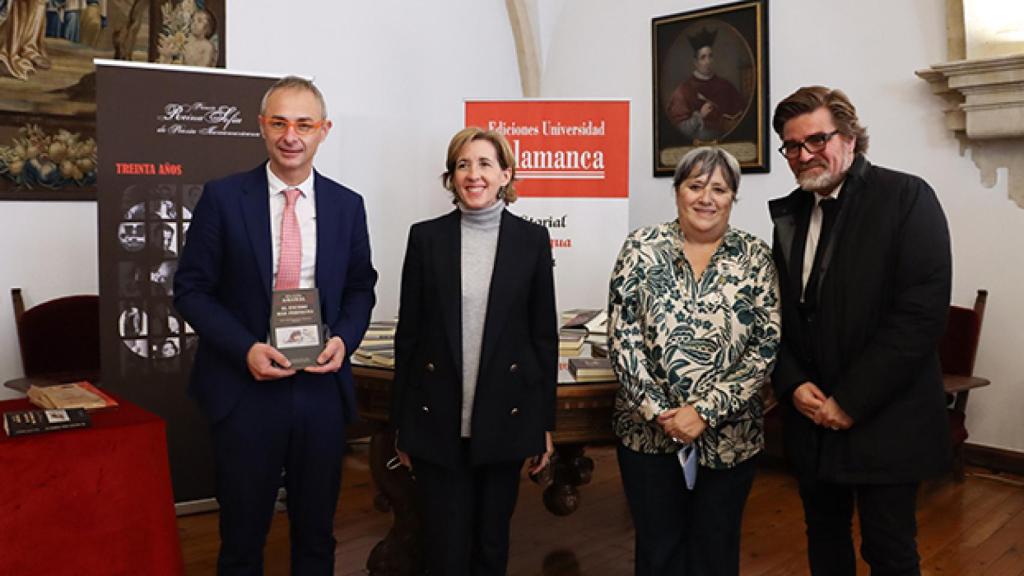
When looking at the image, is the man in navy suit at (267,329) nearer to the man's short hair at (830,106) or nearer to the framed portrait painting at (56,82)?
the man's short hair at (830,106)

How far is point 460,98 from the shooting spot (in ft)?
20.2

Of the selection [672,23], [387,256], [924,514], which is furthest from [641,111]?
[924,514]

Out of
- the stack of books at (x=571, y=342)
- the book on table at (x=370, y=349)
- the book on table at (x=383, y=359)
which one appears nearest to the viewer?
the book on table at (x=383, y=359)

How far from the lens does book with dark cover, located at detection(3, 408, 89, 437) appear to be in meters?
2.06

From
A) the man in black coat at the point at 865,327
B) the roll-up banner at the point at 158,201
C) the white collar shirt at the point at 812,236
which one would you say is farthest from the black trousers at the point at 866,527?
the roll-up banner at the point at 158,201

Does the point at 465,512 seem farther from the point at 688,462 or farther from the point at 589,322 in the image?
the point at 589,322

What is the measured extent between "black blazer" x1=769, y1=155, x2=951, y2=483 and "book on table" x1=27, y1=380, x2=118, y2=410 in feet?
6.06

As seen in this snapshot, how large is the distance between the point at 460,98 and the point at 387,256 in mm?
1303

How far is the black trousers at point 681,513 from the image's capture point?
2289 millimetres

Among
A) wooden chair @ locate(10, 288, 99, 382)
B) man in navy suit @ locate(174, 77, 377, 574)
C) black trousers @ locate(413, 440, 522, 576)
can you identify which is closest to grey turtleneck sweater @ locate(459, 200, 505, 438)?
black trousers @ locate(413, 440, 522, 576)

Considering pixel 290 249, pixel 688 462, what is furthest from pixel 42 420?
pixel 688 462

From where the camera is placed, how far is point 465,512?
2.36 m

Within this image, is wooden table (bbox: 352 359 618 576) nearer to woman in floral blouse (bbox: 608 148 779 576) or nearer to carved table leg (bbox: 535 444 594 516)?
woman in floral blouse (bbox: 608 148 779 576)

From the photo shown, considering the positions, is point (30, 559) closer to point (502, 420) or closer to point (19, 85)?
point (502, 420)
